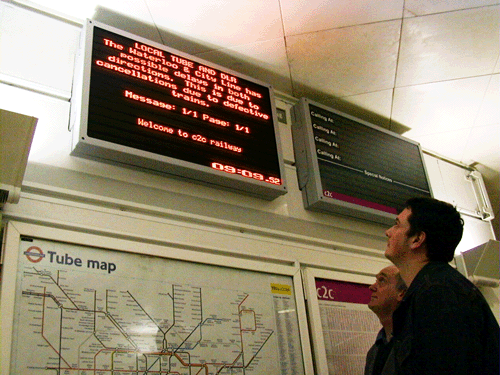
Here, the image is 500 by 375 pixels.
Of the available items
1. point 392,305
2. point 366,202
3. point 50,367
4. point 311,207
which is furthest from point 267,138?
point 50,367

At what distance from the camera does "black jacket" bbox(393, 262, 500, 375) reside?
1350mm

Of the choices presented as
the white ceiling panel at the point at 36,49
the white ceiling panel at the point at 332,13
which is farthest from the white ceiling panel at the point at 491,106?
the white ceiling panel at the point at 36,49

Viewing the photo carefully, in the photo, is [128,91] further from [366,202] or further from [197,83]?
[366,202]

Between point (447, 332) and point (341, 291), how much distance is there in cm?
151

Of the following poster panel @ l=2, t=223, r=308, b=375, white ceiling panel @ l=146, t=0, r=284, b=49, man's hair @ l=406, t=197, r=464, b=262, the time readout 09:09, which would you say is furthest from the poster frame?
white ceiling panel @ l=146, t=0, r=284, b=49

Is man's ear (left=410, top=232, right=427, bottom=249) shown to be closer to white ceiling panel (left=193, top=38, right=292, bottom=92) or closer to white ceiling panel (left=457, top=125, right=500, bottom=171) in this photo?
white ceiling panel (left=193, top=38, right=292, bottom=92)

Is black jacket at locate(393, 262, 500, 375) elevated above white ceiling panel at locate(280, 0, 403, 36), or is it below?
below

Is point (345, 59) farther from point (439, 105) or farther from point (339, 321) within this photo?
point (339, 321)

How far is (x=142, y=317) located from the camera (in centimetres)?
209

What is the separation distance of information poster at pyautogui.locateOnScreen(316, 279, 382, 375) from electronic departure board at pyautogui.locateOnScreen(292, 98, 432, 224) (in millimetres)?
489

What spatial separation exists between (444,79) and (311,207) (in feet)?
4.45

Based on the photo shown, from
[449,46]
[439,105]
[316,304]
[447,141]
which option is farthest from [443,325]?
[447,141]

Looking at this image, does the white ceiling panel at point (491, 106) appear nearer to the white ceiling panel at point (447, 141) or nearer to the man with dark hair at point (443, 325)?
the white ceiling panel at point (447, 141)

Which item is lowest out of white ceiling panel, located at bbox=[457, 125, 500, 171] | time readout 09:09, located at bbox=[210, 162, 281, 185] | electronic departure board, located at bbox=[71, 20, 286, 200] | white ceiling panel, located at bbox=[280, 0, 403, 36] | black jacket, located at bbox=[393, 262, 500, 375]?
black jacket, located at bbox=[393, 262, 500, 375]
